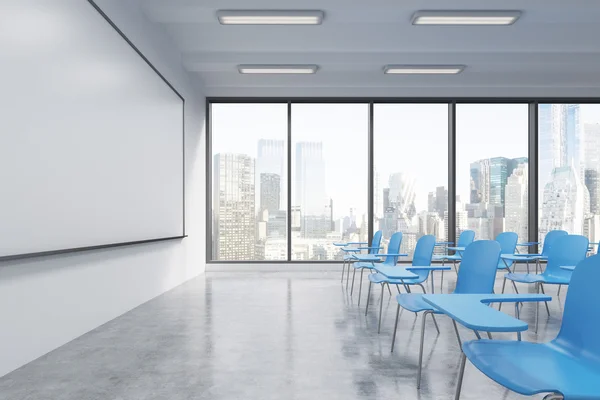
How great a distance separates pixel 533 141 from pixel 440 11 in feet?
15.8

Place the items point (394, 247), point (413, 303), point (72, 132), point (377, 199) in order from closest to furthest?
point (413, 303), point (72, 132), point (394, 247), point (377, 199)

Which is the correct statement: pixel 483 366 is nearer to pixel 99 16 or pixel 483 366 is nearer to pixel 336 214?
pixel 99 16

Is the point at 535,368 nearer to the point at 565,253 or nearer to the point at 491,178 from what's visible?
the point at 565,253

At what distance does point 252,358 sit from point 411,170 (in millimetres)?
6571

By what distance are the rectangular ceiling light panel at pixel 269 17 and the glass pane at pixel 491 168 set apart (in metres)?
4.73

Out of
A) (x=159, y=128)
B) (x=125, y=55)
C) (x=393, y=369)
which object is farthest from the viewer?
(x=159, y=128)

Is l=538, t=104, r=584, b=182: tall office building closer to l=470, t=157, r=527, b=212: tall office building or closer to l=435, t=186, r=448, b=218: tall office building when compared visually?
l=470, t=157, r=527, b=212: tall office building

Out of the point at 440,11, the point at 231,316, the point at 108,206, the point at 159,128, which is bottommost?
the point at 231,316

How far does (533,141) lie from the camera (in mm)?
9062

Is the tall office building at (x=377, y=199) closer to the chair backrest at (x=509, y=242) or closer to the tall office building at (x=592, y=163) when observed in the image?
the chair backrest at (x=509, y=242)

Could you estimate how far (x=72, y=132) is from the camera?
12.5ft

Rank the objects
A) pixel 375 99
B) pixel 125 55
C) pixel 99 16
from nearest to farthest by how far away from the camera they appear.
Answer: pixel 99 16, pixel 125 55, pixel 375 99

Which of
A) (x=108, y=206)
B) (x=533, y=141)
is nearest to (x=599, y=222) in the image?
(x=533, y=141)

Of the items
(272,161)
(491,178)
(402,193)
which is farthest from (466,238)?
(272,161)
